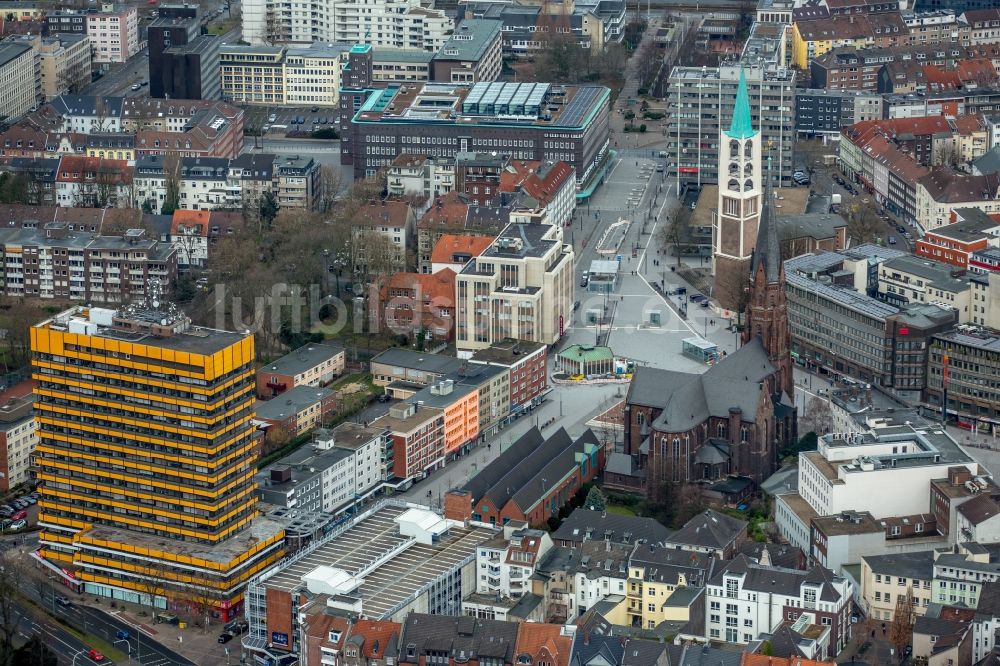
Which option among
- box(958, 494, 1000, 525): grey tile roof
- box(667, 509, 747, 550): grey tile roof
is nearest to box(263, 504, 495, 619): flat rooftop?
box(667, 509, 747, 550): grey tile roof

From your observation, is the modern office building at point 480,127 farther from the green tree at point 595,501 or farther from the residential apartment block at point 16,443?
the green tree at point 595,501

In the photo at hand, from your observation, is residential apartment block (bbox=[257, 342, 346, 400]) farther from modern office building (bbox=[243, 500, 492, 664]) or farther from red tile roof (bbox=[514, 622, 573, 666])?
red tile roof (bbox=[514, 622, 573, 666])

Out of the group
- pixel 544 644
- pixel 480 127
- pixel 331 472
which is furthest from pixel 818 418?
pixel 480 127

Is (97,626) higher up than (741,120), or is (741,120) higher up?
(741,120)

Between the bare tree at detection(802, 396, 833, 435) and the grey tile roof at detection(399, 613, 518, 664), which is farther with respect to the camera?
the bare tree at detection(802, 396, 833, 435)

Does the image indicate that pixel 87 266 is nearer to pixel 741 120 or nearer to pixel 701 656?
pixel 741 120

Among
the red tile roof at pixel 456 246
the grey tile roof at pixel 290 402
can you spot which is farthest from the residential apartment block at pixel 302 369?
the red tile roof at pixel 456 246
